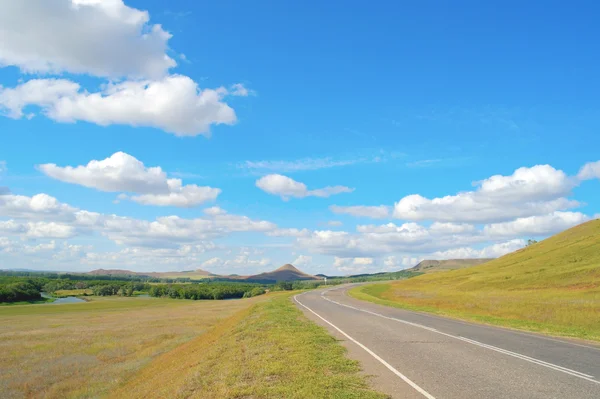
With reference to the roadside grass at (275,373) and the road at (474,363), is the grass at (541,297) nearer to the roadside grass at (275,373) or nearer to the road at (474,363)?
the road at (474,363)

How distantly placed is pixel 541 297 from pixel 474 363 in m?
39.1

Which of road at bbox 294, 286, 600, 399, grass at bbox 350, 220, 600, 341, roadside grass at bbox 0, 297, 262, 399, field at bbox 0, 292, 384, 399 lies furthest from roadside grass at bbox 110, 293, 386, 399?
grass at bbox 350, 220, 600, 341

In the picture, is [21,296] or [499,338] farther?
[21,296]

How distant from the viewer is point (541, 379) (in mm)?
10656

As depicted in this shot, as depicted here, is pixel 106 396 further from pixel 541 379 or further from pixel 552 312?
pixel 552 312

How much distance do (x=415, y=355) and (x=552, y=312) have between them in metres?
23.1

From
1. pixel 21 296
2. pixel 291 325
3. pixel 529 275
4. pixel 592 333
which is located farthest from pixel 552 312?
pixel 21 296

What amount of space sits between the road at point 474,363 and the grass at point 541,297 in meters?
5.01

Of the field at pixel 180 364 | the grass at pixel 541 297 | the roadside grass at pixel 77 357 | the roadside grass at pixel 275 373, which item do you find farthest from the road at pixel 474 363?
the roadside grass at pixel 77 357

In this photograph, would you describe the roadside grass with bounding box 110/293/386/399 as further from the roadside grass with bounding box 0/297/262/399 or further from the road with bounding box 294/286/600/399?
the roadside grass with bounding box 0/297/262/399

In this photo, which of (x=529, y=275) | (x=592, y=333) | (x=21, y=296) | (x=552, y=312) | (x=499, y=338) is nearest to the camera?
(x=499, y=338)

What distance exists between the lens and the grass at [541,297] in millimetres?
27266

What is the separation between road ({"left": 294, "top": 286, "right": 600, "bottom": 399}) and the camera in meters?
9.70

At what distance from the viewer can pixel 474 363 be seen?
12828mm
